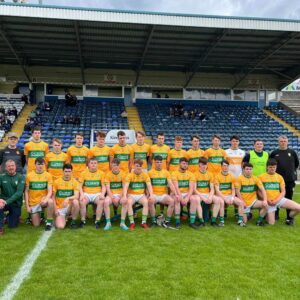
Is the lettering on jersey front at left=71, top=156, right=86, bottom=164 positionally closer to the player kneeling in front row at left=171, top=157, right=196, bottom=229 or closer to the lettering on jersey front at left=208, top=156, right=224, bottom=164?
the player kneeling in front row at left=171, top=157, right=196, bottom=229

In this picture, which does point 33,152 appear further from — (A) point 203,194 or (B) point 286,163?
(B) point 286,163

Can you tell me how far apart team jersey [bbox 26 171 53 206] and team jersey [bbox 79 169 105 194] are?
59cm

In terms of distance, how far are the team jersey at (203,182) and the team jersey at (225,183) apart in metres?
0.14

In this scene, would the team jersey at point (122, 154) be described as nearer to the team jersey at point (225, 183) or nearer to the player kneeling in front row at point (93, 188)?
the player kneeling in front row at point (93, 188)

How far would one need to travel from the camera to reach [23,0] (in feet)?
61.3

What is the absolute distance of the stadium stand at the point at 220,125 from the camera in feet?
65.2

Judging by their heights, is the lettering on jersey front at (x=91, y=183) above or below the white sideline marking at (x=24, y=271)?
above

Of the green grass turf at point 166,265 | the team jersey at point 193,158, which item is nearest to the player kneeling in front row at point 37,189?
the green grass turf at point 166,265

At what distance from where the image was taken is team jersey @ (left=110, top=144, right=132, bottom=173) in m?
7.43

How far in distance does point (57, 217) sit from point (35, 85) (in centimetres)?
1917

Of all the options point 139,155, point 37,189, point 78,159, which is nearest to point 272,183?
point 139,155

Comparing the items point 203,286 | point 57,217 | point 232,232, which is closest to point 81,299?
point 203,286

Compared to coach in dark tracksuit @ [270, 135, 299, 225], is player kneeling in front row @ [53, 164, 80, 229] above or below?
below

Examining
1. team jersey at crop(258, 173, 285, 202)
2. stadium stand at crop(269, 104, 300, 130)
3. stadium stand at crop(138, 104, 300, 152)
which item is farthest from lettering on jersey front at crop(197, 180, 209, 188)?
stadium stand at crop(269, 104, 300, 130)
